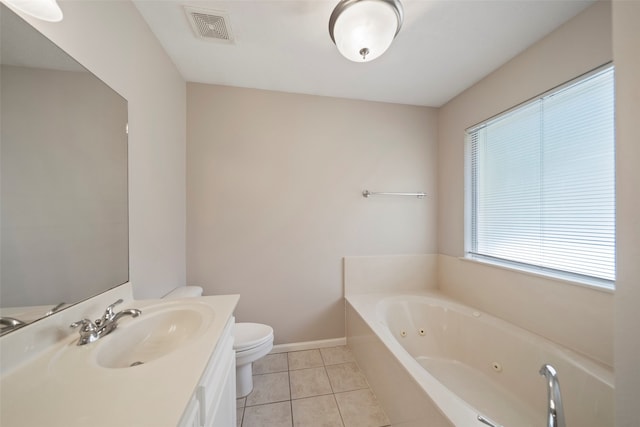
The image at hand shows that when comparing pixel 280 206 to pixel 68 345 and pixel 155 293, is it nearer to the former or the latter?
pixel 155 293

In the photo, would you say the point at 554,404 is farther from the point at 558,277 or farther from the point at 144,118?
the point at 144,118

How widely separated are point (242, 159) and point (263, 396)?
6.16ft

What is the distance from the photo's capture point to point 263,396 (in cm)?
154

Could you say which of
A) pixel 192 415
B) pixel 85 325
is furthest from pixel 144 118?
pixel 192 415

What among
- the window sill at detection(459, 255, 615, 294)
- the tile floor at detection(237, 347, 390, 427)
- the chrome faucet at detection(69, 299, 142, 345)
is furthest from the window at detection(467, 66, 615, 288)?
the chrome faucet at detection(69, 299, 142, 345)

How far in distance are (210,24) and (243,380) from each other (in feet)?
7.75

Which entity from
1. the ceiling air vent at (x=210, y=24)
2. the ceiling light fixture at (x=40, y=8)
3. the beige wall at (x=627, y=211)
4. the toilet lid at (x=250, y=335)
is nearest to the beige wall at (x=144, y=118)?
the ceiling light fixture at (x=40, y=8)

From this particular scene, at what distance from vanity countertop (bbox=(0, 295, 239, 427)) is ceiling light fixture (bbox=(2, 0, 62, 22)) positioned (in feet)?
3.50

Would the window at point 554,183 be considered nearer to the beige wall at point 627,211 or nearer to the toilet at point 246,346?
the beige wall at point 627,211

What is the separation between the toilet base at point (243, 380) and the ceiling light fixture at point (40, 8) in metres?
1.92

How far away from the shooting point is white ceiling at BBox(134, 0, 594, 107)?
121 centimetres

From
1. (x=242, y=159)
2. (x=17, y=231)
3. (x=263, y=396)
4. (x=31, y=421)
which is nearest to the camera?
(x=31, y=421)

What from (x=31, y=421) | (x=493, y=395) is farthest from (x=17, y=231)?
(x=493, y=395)

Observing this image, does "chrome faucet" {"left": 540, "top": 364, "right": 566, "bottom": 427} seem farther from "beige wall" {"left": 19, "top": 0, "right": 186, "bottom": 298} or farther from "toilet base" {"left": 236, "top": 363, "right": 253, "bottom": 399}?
"beige wall" {"left": 19, "top": 0, "right": 186, "bottom": 298}
